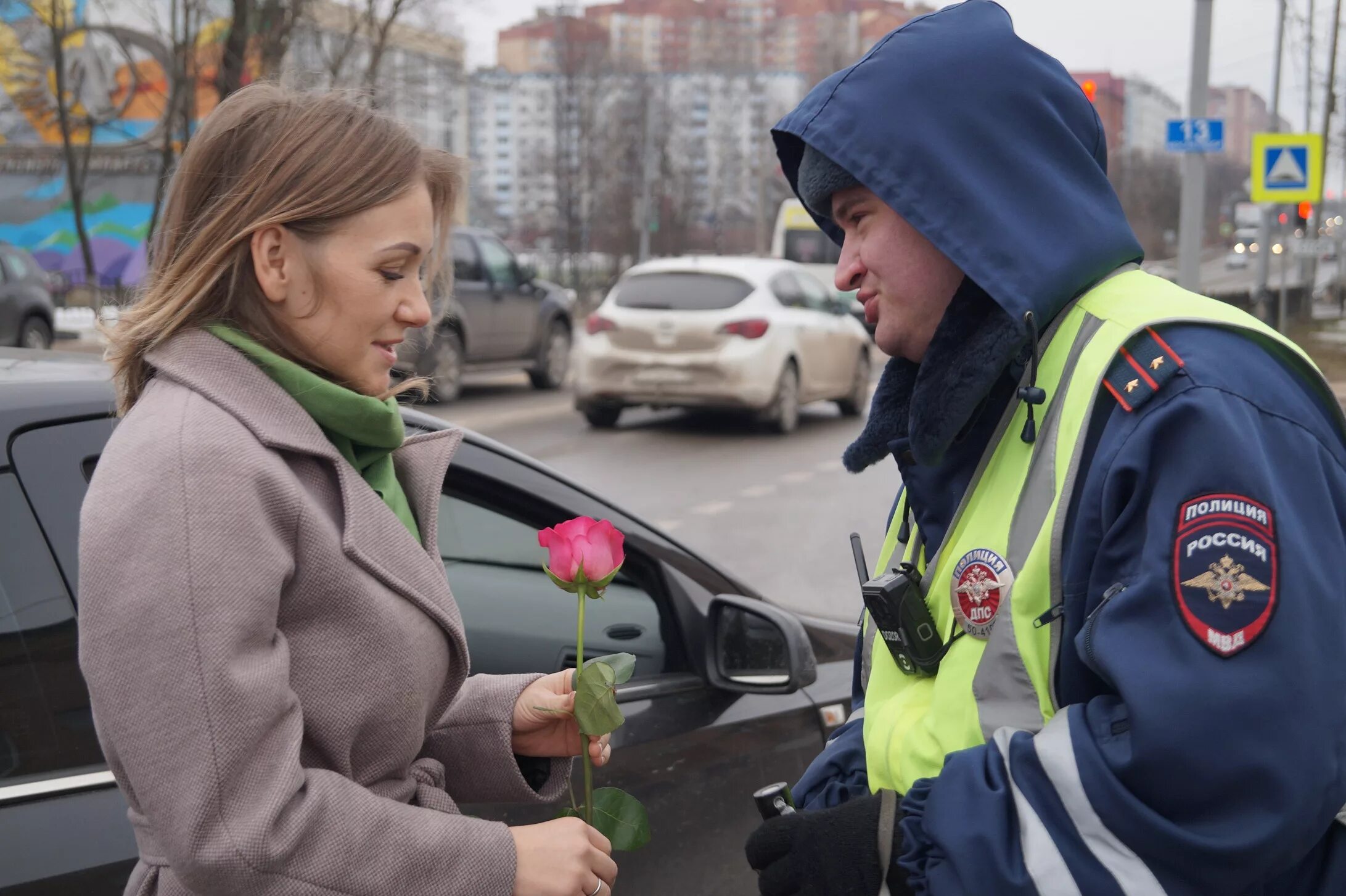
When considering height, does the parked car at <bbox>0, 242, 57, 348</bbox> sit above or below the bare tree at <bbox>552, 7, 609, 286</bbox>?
below

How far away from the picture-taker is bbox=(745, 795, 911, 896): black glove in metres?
1.41

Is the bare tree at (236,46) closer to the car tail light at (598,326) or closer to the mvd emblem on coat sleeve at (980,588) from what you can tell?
the car tail light at (598,326)

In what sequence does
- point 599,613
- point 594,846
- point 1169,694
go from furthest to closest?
point 599,613 < point 594,846 < point 1169,694

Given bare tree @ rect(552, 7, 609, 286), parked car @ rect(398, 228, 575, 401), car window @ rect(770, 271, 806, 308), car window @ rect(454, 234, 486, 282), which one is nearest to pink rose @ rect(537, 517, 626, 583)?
car window @ rect(770, 271, 806, 308)

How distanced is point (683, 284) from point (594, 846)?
1118 cm

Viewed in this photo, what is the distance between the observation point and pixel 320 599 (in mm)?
1336

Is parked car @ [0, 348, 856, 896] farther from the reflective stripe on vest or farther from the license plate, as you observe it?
the license plate

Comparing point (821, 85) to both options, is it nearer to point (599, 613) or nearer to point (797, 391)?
point (599, 613)

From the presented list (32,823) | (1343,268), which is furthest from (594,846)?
(1343,268)

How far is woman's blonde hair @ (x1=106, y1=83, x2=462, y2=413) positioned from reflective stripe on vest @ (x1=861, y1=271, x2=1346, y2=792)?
74cm

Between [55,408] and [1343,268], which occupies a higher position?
[55,408]

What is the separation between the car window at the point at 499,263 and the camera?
15.1 m

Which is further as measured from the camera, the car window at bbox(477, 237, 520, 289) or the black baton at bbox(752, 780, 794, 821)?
the car window at bbox(477, 237, 520, 289)

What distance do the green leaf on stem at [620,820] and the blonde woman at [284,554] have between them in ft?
0.19
